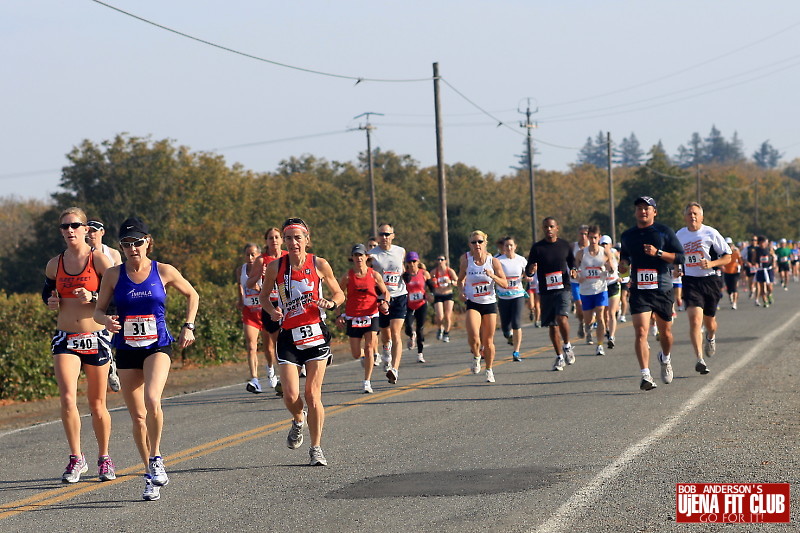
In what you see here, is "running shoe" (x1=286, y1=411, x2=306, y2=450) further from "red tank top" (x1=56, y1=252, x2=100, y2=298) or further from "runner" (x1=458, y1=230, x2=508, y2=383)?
"runner" (x1=458, y1=230, x2=508, y2=383)

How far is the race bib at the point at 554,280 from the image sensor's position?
1577 cm

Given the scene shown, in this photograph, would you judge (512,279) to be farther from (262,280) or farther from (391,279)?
(262,280)

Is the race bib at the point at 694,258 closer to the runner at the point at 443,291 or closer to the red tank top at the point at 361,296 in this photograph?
the red tank top at the point at 361,296

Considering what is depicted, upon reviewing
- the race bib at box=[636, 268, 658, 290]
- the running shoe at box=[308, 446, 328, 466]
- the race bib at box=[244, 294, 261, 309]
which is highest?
the race bib at box=[636, 268, 658, 290]

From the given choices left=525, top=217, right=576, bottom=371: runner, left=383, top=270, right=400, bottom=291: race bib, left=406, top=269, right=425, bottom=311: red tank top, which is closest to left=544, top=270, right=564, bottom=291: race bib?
left=525, top=217, right=576, bottom=371: runner

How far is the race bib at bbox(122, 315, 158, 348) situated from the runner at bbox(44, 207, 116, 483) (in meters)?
0.76

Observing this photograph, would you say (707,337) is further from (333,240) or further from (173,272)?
(333,240)

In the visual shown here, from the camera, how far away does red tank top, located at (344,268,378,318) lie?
551 inches

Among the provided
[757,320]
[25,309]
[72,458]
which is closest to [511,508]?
[72,458]

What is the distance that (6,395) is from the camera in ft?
52.0

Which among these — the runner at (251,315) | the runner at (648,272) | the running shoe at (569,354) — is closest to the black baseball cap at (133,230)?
the runner at (251,315)

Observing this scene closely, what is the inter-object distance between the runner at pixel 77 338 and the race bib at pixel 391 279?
743cm

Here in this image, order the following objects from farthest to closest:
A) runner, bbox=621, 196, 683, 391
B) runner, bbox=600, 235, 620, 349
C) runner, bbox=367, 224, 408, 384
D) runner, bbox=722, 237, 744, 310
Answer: runner, bbox=722, 237, 744, 310 → runner, bbox=600, 235, 620, 349 → runner, bbox=367, 224, 408, 384 → runner, bbox=621, 196, 683, 391

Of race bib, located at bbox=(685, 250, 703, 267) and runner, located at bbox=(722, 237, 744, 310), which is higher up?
race bib, located at bbox=(685, 250, 703, 267)
